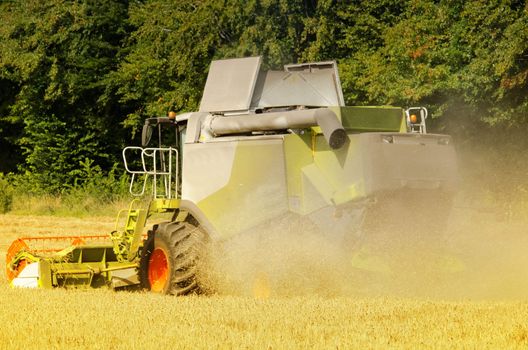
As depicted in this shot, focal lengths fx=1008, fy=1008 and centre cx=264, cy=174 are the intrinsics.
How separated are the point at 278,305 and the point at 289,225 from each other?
1.24 meters

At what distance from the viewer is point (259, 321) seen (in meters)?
9.19

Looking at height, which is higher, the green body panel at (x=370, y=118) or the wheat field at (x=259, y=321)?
the green body panel at (x=370, y=118)

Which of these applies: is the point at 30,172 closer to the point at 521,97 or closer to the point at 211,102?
the point at 521,97

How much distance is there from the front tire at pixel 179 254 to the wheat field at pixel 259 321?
1.06ft

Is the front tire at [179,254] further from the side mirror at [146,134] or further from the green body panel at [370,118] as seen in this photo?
the green body panel at [370,118]

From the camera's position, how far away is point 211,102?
12.3 meters

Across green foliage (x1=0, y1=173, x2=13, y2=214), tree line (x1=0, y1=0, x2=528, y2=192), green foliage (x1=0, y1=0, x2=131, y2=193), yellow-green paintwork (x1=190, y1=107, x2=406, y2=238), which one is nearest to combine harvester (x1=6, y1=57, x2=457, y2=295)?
yellow-green paintwork (x1=190, y1=107, x2=406, y2=238)

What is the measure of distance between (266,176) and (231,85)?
1403 millimetres

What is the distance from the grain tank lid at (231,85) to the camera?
12023 mm

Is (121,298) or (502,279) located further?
(502,279)

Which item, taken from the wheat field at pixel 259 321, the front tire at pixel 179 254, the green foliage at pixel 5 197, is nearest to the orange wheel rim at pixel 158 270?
the front tire at pixel 179 254

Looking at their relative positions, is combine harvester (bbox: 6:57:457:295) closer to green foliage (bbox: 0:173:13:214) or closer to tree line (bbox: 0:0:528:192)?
tree line (bbox: 0:0:528:192)

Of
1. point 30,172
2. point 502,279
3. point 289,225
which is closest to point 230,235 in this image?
point 289,225

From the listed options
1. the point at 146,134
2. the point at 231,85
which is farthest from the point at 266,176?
the point at 146,134
